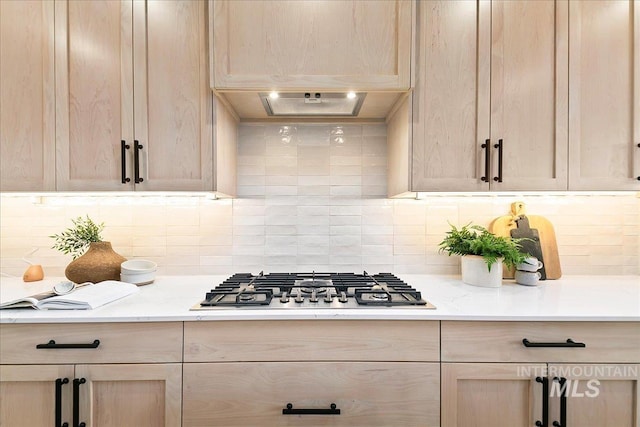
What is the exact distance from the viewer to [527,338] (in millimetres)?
1139

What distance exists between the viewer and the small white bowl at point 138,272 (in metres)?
1.55

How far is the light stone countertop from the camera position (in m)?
1.12

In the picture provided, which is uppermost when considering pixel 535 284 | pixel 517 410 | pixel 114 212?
pixel 114 212

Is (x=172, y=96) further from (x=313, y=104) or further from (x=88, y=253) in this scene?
(x=88, y=253)

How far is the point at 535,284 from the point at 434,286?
51 centimetres

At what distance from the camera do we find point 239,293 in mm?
1286

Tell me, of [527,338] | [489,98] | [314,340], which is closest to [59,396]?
[314,340]

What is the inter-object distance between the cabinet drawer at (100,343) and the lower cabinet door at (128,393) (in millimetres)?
35

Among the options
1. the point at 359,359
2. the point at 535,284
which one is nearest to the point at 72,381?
the point at 359,359

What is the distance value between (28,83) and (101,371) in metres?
1.29

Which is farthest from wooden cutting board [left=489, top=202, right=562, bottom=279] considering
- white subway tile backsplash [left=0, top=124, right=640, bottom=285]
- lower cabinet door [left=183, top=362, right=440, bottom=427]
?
lower cabinet door [left=183, top=362, right=440, bottom=427]

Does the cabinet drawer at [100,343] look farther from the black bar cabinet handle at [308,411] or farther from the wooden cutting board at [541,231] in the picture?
the wooden cutting board at [541,231]

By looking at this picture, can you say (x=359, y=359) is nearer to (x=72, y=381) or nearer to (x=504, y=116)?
(x=72, y=381)

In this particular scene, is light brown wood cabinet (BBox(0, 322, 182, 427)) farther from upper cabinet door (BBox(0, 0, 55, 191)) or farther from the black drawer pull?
upper cabinet door (BBox(0, 0, 55, 191))
